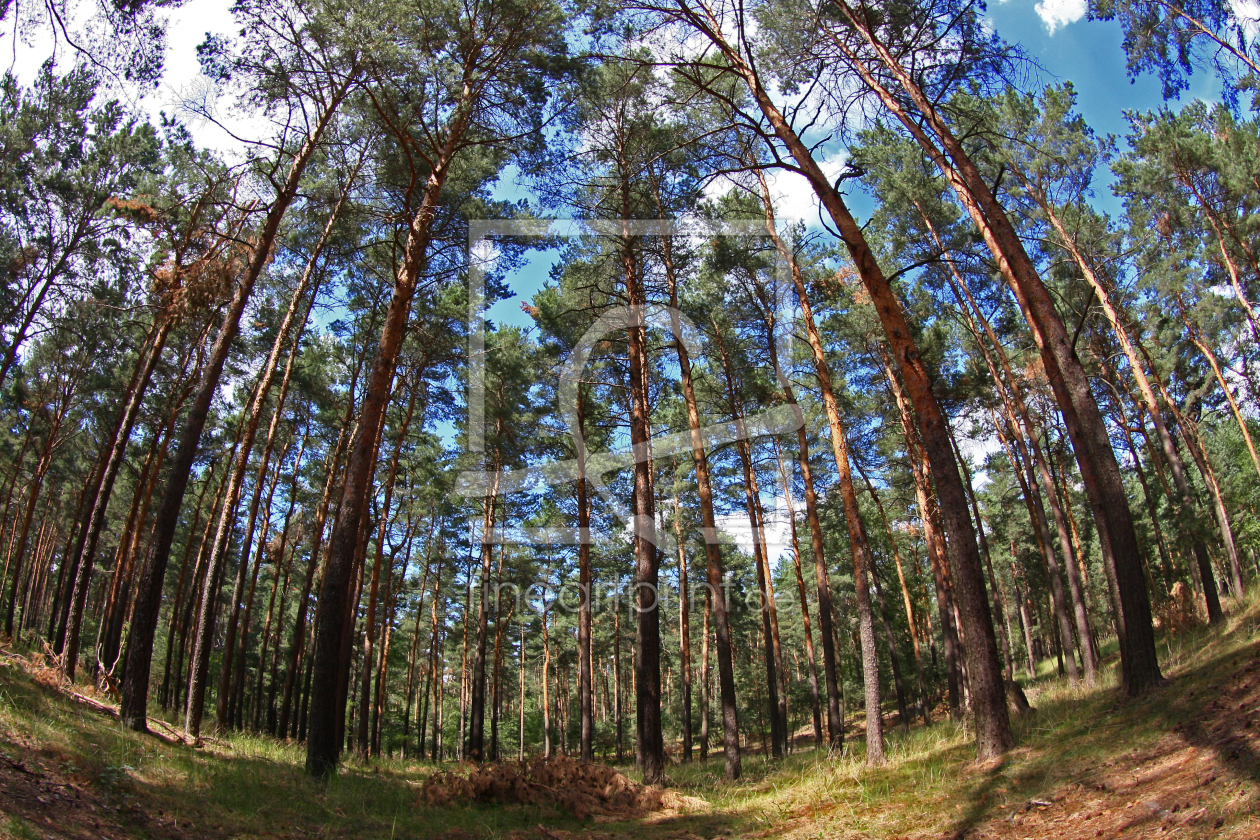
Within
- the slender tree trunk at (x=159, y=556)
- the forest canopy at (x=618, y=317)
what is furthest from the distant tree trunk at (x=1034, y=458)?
the slender tree trunk at (x=159, y=556)

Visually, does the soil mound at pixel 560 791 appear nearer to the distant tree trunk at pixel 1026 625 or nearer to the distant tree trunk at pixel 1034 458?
the distant tree trunk at pixel 1034 458

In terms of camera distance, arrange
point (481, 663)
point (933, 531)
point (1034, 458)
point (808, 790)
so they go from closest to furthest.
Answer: point (808, 790), point (933, 531), point (1034, 458), point (481, 663)

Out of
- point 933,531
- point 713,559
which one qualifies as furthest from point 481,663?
point 933,531

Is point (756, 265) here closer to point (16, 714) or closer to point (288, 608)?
point (16, 714)

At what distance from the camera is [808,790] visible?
698cm

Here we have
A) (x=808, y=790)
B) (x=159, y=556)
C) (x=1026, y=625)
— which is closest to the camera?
(x=808, y=790)

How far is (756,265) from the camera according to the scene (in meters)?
14.0

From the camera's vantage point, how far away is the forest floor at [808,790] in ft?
12.6

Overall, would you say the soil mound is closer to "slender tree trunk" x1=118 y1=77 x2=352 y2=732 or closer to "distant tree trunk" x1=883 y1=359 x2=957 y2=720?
"slender tree trunk" x1=118 y1=77 x2=352 y2=732

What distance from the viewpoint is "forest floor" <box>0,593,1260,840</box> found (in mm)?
3852

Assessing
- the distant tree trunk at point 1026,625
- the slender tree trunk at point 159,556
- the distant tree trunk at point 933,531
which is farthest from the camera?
the distant tree trunk at point 1026,625

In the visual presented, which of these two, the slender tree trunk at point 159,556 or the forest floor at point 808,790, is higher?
the slender tree trunk at point 159,556

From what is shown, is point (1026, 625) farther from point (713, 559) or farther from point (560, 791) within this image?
point (560, 791)

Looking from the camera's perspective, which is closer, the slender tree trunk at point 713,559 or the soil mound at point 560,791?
the soil mound at point 560,791
